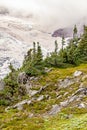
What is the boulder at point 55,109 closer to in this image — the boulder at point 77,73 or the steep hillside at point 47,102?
the steep hillside at point 47,102

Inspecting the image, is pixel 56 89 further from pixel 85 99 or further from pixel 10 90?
pixel 85 99

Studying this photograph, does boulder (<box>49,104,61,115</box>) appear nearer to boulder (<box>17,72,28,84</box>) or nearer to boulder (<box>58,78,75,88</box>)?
boulder (<box>58,78,75,88</box>)

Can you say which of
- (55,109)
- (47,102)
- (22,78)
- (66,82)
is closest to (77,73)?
(66,82)

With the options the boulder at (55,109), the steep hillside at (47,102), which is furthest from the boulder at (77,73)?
the boulder at (55,109)

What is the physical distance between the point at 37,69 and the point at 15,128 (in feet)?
171

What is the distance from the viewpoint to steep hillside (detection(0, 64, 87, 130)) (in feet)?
177

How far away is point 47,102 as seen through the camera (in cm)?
7412

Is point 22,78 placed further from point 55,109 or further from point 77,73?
point 55,109

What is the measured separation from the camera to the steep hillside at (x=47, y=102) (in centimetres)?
5391

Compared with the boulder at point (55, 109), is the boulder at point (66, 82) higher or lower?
higher

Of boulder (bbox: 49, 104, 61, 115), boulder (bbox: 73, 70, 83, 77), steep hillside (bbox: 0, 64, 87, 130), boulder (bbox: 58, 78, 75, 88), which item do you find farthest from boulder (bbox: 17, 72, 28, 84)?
boulder (bbox: 49, 104, 61, 115)

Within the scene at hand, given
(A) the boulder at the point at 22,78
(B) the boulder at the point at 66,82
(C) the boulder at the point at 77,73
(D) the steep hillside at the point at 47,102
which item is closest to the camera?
(D) the steep hillside at the point at 47,102

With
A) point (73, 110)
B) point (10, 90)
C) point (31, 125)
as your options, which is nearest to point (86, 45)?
point (10, 90)

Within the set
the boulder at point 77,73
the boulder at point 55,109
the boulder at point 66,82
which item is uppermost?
the boulder at point 77,73
